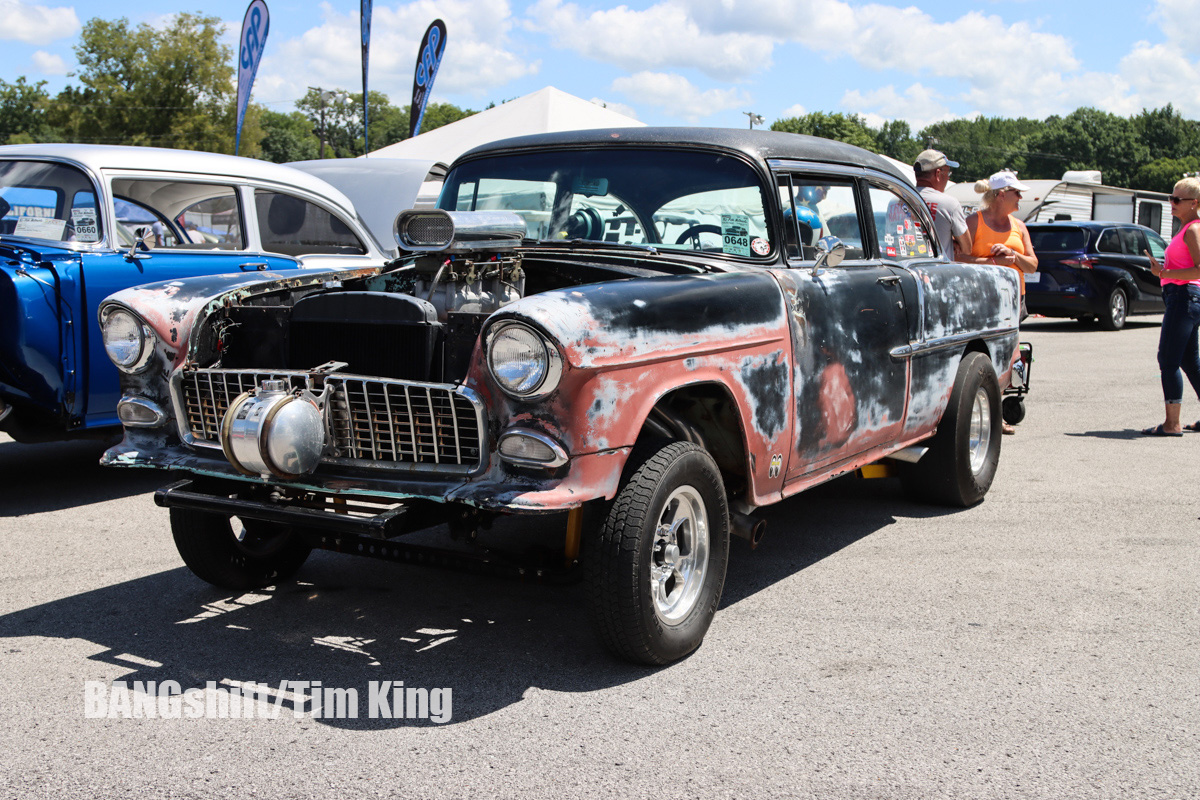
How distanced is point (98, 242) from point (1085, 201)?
34760 mm

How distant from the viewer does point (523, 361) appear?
299cm

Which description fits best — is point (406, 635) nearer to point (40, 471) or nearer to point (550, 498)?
point (550, 498)

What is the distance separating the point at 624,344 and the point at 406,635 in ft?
4.53

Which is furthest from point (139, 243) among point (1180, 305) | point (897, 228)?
point (1180, 305)

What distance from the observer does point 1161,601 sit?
13.1 feet

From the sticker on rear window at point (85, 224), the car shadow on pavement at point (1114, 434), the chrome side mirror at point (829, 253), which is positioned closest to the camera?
the chrome side mirror at point (829, 253)

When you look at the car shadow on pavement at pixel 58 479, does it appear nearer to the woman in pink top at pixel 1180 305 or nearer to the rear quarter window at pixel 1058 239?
the woman in pink top at pixel 1180 305

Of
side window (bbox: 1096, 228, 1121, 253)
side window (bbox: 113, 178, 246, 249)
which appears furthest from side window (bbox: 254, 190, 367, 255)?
side window (bbox: 1096, 228, 1121, 253)

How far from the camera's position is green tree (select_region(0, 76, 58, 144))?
183 ft

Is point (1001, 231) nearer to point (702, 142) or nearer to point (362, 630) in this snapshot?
point (702, 142)

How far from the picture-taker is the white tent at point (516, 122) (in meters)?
15.3

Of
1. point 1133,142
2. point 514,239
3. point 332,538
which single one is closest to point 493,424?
point 332,538

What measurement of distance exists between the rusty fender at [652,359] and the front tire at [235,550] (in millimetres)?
1441

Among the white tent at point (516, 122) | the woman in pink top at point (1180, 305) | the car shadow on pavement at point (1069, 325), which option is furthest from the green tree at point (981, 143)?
the woman in pink top at point (1180, 305)
